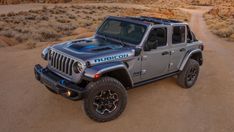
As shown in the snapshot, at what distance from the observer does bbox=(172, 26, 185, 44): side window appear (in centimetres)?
678

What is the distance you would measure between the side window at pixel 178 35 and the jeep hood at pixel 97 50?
1523 millimetres

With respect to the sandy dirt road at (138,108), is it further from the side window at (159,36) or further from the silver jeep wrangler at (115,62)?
the side window at (159,36)

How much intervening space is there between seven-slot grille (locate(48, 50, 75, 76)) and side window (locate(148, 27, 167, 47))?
6.47ft

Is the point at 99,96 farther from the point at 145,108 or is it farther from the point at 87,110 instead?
the point at 145,108

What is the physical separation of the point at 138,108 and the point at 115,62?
132 cm

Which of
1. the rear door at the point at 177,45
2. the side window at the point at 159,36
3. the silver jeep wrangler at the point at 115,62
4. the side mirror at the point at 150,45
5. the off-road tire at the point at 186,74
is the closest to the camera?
the silver jeep wrangler at the point at 115,62

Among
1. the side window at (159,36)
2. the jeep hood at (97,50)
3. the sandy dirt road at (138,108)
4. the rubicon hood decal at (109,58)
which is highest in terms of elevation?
the side window at (159,36)

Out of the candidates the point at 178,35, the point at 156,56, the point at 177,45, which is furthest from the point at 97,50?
→ the point at 178,35

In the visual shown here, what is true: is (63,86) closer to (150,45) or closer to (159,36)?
(150,45)

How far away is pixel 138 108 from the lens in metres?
6.09

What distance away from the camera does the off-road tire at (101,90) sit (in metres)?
5.06

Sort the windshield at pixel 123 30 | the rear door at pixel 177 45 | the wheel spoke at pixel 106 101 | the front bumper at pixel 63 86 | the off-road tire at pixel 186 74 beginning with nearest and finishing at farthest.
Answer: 1. the front bumper at pixel 63 86
2. the wheel spoke at pixel 106 101
3. the windshield at pixel 123 30
4. the rear door at pixel 177 45
5. the off-road tire at pixel 186 74

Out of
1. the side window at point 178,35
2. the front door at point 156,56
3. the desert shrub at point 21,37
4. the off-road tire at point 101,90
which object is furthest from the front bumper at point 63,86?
the desert shrub at point 21,37

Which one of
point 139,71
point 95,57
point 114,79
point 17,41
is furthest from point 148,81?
point 17,41
